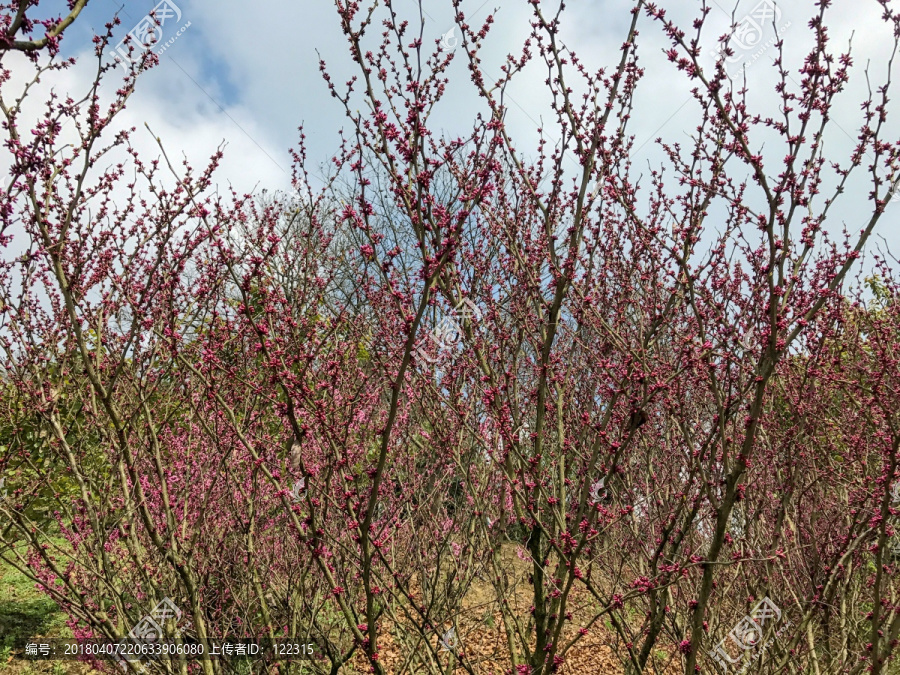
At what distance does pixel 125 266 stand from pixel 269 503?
2.76 metres

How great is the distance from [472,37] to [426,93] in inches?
23.4

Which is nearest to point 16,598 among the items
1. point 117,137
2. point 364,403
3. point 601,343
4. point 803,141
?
→ point 364,403

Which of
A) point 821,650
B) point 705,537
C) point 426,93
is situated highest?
point 426,93

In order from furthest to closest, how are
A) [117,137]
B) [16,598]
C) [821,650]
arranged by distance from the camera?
1. [16,598]
2. [821,650]
3. [117,137]

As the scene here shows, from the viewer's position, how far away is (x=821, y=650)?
479 cm

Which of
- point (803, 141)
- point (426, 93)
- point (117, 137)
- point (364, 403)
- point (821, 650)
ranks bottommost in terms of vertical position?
point (821, 650)

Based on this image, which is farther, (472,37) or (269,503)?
(269,503)

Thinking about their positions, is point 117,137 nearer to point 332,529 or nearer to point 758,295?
point 332,529

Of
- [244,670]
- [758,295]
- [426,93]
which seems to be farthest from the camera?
[244,670]

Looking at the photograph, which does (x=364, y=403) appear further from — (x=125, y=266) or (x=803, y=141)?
(x=803, y=141)

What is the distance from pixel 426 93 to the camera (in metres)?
3.28

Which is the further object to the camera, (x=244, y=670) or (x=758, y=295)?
(x=244, y=670)

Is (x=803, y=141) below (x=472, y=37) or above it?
below

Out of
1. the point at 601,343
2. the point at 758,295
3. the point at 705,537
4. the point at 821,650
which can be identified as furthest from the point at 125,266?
the point at 821,650
